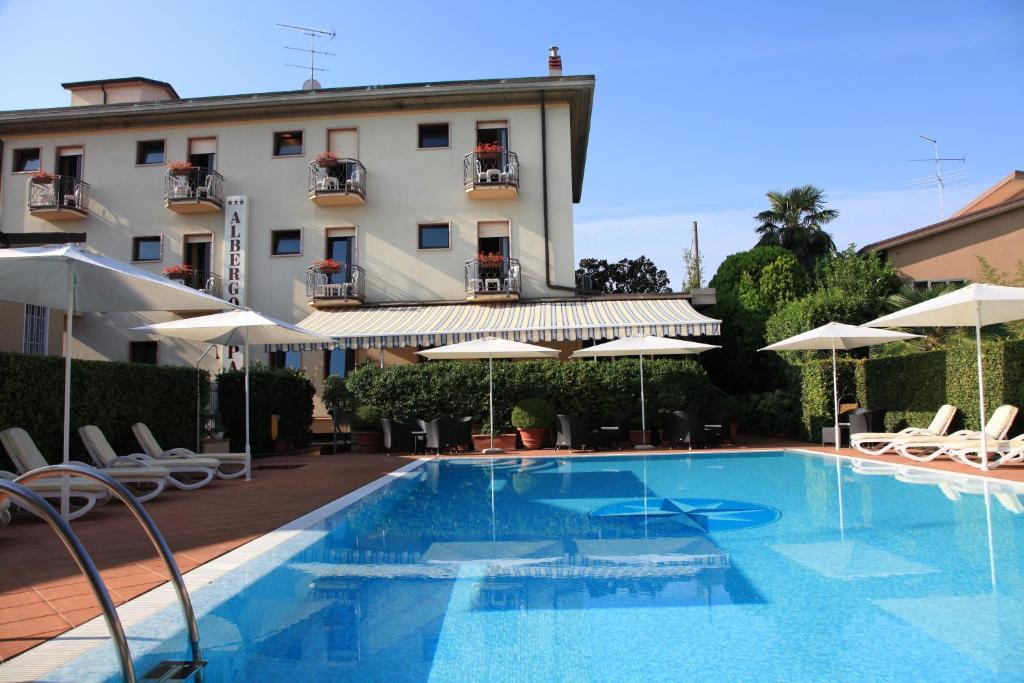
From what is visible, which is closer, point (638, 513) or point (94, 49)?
point (638, 513)

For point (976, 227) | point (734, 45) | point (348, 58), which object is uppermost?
point (348, 58)

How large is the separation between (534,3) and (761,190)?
73.9ft

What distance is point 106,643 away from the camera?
428cm

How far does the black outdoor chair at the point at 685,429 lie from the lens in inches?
712

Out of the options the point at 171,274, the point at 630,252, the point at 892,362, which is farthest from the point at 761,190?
the point at 171,274

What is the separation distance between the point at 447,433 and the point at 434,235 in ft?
33.9

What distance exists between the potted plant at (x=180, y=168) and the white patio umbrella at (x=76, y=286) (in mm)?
17398

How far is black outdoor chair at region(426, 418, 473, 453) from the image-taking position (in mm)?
17734

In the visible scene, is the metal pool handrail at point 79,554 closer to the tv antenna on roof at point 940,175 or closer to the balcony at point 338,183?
the balcony at point 338,183

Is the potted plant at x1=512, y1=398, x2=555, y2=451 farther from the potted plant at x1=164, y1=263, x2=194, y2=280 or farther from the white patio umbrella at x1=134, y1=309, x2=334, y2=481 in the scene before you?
the potted plant at x1=164, y1=263, x2=194, y2=280

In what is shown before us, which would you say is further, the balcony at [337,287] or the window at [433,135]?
the window at [433,135]

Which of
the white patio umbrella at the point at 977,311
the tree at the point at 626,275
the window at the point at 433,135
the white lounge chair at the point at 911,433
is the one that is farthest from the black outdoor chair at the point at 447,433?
the tree at the point at 626,275

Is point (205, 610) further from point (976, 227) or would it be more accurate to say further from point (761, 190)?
point (761, 190)

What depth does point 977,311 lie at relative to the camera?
479 inches
